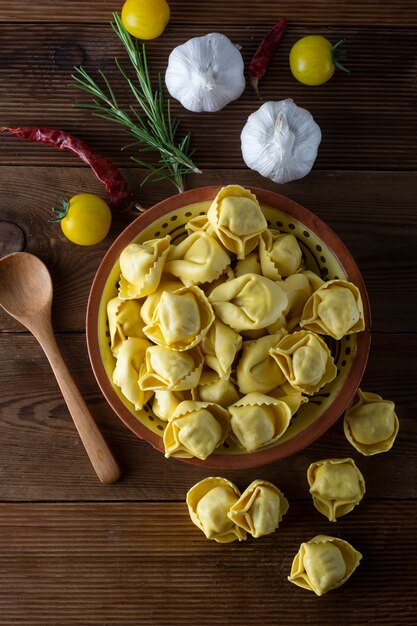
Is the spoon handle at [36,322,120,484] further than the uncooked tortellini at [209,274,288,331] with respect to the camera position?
Yes

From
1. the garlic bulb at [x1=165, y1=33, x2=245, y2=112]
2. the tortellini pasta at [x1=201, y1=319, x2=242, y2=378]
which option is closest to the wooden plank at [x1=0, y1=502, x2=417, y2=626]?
the tortellini pasta at [x1=201, y1=319, x2=242, y2=378]

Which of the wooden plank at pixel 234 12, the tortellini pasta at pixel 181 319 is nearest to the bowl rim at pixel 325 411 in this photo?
the tortellini pasta at pixel 181 319

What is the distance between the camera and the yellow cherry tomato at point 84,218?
1.38 meters

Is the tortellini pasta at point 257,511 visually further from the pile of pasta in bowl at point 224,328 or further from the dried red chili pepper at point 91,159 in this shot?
the dried red chili pepper at point 91,159

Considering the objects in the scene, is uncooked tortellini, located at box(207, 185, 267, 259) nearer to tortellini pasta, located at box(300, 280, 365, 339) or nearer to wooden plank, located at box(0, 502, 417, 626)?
tortellini pasta, located at box(300, 280, 365, 339)

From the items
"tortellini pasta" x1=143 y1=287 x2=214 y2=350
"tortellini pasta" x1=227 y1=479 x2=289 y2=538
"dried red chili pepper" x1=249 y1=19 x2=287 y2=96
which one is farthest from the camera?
"dried red chili pepper" x1=249 y1=19 x2=287 y2=96

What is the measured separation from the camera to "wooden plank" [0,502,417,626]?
1421 mm

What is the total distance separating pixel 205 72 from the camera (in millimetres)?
1357

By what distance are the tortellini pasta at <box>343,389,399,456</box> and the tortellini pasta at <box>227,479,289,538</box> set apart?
0.19 m

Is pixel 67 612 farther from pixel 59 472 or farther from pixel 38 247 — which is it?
pixel 38 247

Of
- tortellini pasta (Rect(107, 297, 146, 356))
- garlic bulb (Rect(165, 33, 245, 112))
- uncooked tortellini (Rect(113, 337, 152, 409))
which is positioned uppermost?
garlic bulb (Rect(165, 33, 245, 112))

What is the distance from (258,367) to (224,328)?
89 millimetres

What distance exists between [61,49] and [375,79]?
62cm

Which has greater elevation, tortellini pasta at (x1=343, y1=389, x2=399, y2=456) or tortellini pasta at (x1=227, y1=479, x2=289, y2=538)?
tortellini pasta at (x1=343, y1=389, x2=399, y2=456)
